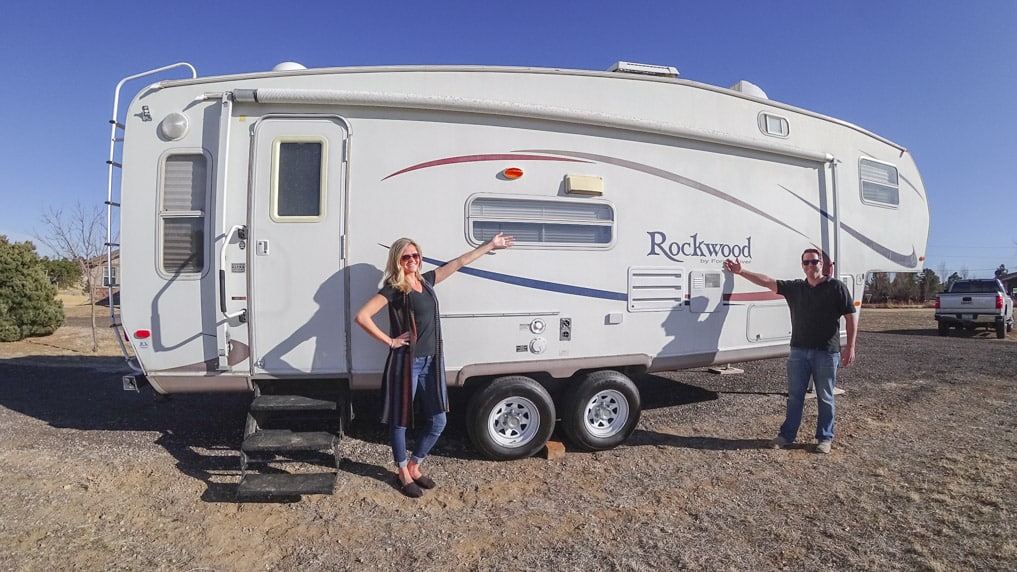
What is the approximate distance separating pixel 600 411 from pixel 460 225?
212 cm

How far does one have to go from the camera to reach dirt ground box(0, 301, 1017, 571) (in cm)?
304

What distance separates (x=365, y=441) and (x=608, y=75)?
4070 mm

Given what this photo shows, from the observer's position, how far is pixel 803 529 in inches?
131

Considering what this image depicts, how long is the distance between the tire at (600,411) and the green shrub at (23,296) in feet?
44.9

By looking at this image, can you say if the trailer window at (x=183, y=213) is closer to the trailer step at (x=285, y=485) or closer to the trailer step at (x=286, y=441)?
the trailer step at (x=286, y=441)

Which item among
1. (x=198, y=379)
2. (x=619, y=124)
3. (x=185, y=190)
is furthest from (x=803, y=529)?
(x=185, y=190)

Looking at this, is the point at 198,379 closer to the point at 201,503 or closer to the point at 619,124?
the point at 201,503

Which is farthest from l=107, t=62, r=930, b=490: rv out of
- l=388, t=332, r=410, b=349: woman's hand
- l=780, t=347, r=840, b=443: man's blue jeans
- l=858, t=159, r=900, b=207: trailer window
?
l=858, t=159, r=900, b=207: trailer window

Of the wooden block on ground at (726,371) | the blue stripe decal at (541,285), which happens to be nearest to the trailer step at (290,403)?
the blue stripe decal at (541,285)

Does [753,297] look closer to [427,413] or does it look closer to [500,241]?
[500,241]

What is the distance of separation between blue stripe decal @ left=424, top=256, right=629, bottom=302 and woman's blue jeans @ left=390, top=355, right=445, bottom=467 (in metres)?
0.81

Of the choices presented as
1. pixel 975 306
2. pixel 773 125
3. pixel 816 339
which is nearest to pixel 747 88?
pixel 773 125

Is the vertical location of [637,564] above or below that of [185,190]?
below

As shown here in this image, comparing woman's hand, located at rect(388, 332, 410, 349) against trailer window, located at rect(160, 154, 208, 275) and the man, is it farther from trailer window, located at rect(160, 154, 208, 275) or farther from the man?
the man
